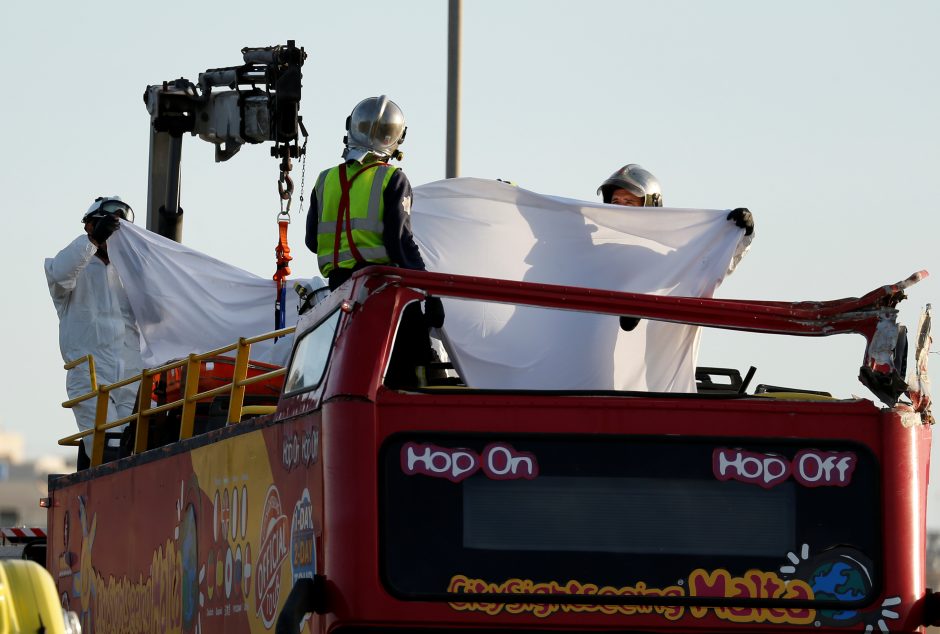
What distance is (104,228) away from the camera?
15039mm

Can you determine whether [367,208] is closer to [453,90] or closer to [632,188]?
[632,188]

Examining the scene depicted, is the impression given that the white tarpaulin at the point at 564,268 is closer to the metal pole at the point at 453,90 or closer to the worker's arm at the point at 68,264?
the worker's arm at the point at 68,264

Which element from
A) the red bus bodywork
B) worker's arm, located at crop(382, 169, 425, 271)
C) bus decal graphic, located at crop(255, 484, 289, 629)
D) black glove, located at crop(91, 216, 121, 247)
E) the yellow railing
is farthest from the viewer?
black glove, located at crop(91, 216, 121, 247)

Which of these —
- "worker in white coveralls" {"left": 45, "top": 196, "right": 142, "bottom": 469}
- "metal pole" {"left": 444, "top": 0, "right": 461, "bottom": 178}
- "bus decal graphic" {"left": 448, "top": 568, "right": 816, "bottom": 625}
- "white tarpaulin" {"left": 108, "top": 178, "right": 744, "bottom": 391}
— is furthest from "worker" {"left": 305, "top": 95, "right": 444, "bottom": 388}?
"metal pole" {"left": 444, "top": 0, "right": 461, "bottom": 178}

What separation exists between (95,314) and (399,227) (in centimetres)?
693

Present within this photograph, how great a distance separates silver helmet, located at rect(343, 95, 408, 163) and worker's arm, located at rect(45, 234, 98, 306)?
6175 mm

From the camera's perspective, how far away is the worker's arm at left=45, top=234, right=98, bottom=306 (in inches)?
601

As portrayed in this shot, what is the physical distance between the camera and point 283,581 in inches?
314

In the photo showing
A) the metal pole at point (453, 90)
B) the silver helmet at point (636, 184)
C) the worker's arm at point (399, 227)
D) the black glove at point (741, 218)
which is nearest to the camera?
the worker's arm at point (399, 227)

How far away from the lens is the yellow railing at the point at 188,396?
9789 millimetres

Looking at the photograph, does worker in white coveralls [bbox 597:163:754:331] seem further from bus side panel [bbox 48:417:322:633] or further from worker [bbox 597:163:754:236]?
bus side panel [bbox 48:417:322:633]

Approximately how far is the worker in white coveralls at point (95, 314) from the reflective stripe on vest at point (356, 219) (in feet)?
20.1

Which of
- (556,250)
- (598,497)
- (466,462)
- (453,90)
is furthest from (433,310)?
(453,90)

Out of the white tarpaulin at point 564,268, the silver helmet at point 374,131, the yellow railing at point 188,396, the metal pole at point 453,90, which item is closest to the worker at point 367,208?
the silver helmet at point 374,131
